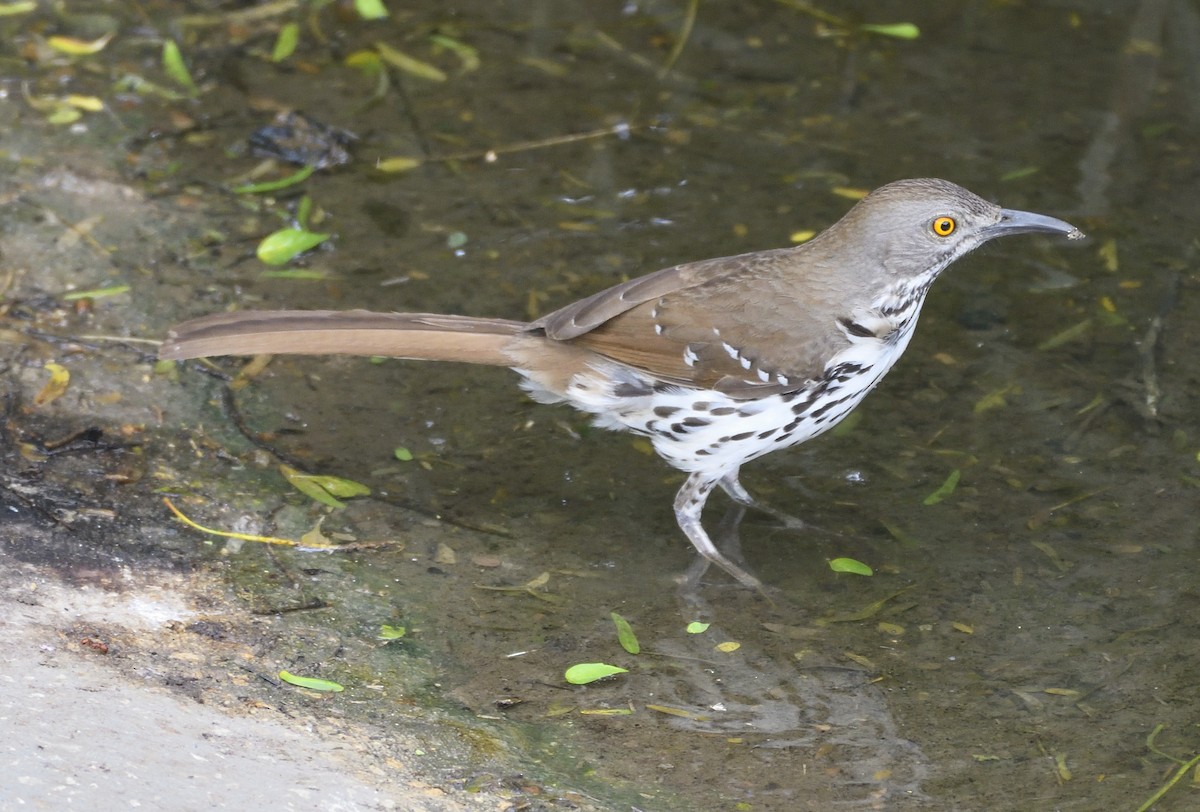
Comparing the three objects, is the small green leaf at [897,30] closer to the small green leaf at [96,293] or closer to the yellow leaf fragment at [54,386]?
the small green leaf at [96,293]

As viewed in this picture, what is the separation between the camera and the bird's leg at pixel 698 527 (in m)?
3.86

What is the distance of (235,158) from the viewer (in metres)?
5.42

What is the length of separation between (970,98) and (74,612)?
4279mm

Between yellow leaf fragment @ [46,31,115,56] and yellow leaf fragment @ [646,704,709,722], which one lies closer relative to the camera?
yellow leaf fragment @ [646,704,709,722]

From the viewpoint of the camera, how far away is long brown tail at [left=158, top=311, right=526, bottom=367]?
3.63 m

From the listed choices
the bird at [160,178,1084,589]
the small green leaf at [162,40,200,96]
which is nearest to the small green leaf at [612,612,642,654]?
the bird at [160,178,1084,589]

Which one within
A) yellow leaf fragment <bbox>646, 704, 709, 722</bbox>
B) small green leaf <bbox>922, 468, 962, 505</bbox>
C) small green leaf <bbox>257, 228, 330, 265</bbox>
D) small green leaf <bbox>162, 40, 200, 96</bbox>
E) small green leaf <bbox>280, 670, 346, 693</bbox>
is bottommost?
yellow leaf fragment <bbox>646, 704, 709, 722</bbox>

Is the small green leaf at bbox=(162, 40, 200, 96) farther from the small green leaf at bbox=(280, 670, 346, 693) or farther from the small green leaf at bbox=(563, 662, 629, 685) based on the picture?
the small green leaf at bbox=(563, 662, 629, 685)

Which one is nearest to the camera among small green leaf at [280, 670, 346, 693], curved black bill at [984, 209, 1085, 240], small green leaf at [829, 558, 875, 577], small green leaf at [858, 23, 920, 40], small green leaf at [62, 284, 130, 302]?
small green leaf at [280, 670, 346, 693]

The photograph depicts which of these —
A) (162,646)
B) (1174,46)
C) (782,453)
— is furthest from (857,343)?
(1174,46)

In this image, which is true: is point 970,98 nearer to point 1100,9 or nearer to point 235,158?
point 1100,9

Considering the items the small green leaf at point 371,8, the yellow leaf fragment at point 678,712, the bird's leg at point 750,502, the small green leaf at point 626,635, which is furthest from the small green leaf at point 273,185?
the yellow leaf fragment at point 678,712

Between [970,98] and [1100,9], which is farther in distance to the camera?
[1100,9]

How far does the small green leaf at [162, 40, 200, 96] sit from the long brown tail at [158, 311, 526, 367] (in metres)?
2.44
